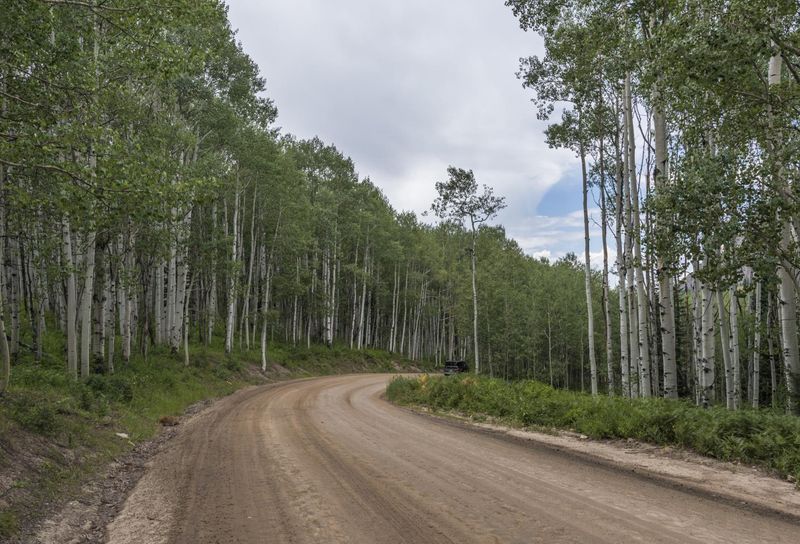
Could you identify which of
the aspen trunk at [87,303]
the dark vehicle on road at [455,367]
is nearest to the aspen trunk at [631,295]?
A: the dark vehicle on road at [455,367]

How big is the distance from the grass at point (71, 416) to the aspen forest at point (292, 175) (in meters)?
1.16

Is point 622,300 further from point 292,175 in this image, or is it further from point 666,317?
point 292,175

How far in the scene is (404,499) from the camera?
5.92 metres

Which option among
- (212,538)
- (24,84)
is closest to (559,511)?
(212,538)

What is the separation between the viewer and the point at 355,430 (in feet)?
38.0

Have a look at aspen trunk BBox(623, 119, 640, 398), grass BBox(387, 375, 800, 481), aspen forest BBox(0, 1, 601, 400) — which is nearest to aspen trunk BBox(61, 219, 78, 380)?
aspen forest BBox(0, 1, 601, 400)

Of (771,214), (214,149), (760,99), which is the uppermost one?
(214,149)

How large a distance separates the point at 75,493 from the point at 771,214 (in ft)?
39.9

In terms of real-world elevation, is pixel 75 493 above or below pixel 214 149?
below

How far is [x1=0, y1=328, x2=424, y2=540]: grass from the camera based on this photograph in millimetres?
6184

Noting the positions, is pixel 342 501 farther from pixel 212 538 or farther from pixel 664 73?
pixel 664 73

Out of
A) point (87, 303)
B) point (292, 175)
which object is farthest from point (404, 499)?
point (292, 175)

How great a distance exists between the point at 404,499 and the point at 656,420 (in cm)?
626

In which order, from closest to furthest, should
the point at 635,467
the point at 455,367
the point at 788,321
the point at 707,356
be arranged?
the point at 635,467 → the point at 788,321 → the point at 707,356 → the point at 455,367
